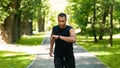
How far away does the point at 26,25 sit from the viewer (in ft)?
212

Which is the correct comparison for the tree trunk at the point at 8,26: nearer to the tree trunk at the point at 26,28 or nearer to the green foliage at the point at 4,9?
the green foliage at the point at 4,9

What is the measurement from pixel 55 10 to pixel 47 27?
7.79m

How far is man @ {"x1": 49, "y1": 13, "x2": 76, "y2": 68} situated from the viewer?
7828 millimetres

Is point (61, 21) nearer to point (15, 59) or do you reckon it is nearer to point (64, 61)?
point (64, 61)

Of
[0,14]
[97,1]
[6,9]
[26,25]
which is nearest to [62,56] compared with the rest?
[0,14]

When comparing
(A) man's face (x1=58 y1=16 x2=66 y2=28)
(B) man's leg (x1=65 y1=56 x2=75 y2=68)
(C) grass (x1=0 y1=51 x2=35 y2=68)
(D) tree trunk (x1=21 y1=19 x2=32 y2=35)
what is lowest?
(D) tree trunk (x1=21 y1=19 x2=32 y2=35)

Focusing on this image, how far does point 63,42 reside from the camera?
795 cm

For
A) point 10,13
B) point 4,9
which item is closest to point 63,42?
point 4,9

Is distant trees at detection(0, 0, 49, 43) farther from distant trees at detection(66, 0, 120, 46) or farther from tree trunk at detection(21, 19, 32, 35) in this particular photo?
tree trunk at detection(21, 19, 32, 35)

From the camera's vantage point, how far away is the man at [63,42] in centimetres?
783

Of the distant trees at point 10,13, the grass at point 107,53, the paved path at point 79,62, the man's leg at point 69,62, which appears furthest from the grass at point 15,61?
the distant trees at point 10,13

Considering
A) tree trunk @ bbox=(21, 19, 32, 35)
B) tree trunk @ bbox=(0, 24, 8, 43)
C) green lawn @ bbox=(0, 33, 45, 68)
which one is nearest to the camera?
green lawn @ bbox=(0, 33, 45, 68)

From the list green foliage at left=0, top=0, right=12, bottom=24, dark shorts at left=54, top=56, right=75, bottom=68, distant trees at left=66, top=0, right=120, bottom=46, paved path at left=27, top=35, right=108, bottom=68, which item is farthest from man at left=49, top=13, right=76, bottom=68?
distant trees at left=66, top=0, right=120, bottom=46

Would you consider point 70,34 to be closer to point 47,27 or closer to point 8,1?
point 8,1
